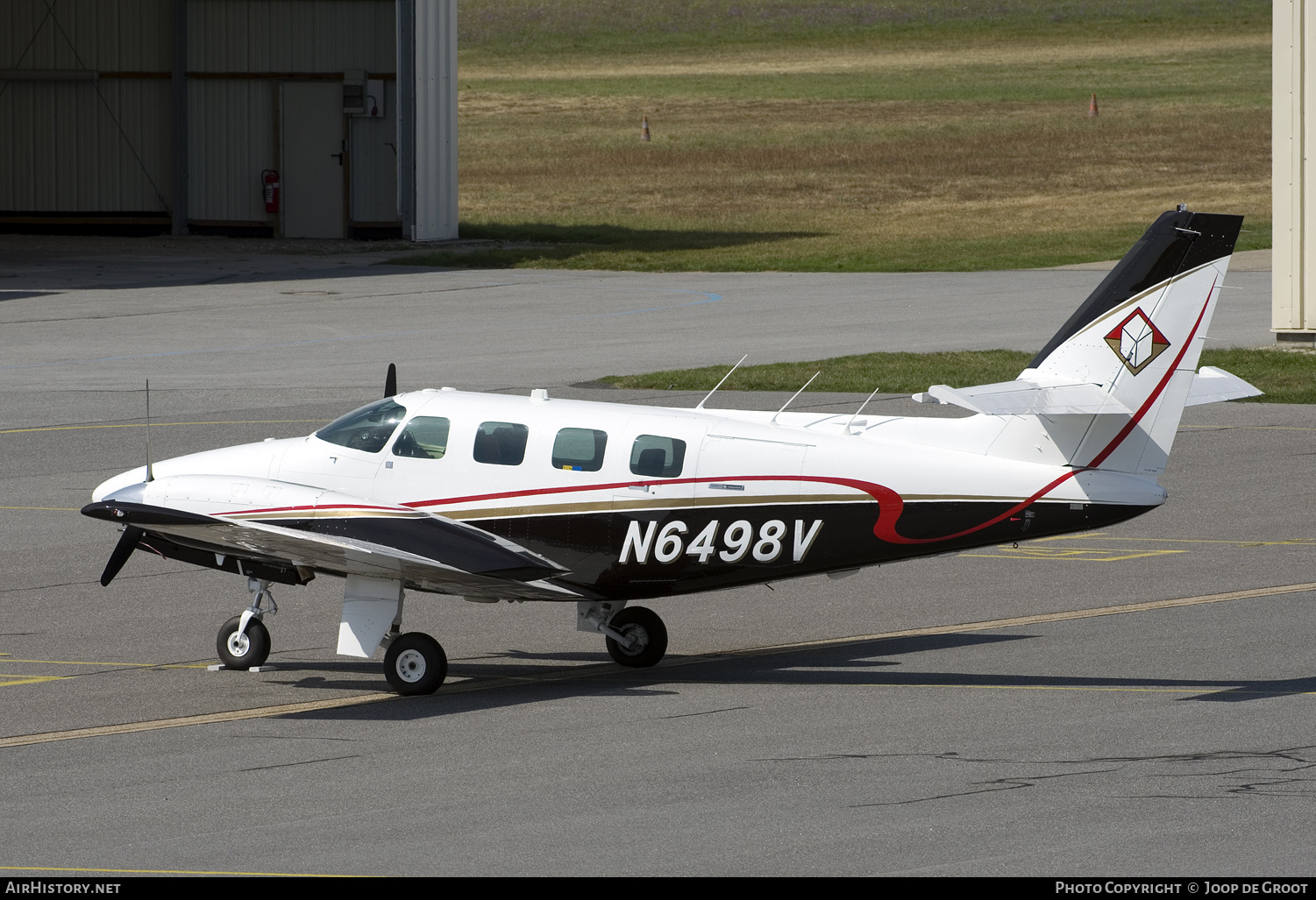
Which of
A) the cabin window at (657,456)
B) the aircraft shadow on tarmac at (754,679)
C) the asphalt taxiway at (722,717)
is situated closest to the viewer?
the asphalt taxiway at (722,717)

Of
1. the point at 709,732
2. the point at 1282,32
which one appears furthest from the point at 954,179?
the point at 709,732

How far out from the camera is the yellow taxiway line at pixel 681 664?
45.8 feet

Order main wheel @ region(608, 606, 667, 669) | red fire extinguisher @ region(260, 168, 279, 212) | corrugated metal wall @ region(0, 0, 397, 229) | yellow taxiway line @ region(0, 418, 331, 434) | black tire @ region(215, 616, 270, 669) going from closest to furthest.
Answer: black tire @ region(215, 616, 270, 669) → main wheel @ region(608, 606, 667, 669) → yellow taxiway line @ region(0, 418, 331, 434) → corrugated metal wall @ region(0, 0, 397, 229) → red fire extinguisher @ region(260, 168, 279, 212)

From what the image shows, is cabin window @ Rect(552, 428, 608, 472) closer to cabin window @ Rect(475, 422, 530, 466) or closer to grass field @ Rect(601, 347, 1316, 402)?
cabin window @ Rect(475, 422, 530, 466)

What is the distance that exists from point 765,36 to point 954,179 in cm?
8602

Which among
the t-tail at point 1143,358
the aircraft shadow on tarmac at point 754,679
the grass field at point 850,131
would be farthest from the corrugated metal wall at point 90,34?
the t-tail at point 1143,358

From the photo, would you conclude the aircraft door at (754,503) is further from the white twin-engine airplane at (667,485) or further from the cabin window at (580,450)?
the cabin window at (580,450)

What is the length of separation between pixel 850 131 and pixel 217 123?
43040mm

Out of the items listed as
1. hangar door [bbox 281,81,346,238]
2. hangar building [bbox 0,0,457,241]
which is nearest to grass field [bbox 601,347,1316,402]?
hangar building [bbox 0,0,457,241]

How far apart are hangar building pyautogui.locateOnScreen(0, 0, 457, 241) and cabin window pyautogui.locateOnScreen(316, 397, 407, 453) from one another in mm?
41444

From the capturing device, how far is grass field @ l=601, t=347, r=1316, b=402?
105ft

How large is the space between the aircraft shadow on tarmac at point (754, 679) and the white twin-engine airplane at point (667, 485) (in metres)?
0.50

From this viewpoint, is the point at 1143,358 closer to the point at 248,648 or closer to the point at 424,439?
the point at 424,439

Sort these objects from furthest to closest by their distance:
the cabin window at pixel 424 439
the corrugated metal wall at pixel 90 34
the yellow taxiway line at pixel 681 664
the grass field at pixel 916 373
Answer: the corrugated metal wall at pixel 90 34, the grass field at pixel 916 373, the cabin window at pixel 424 439, the yellow taxiway line at pixel 681 664
